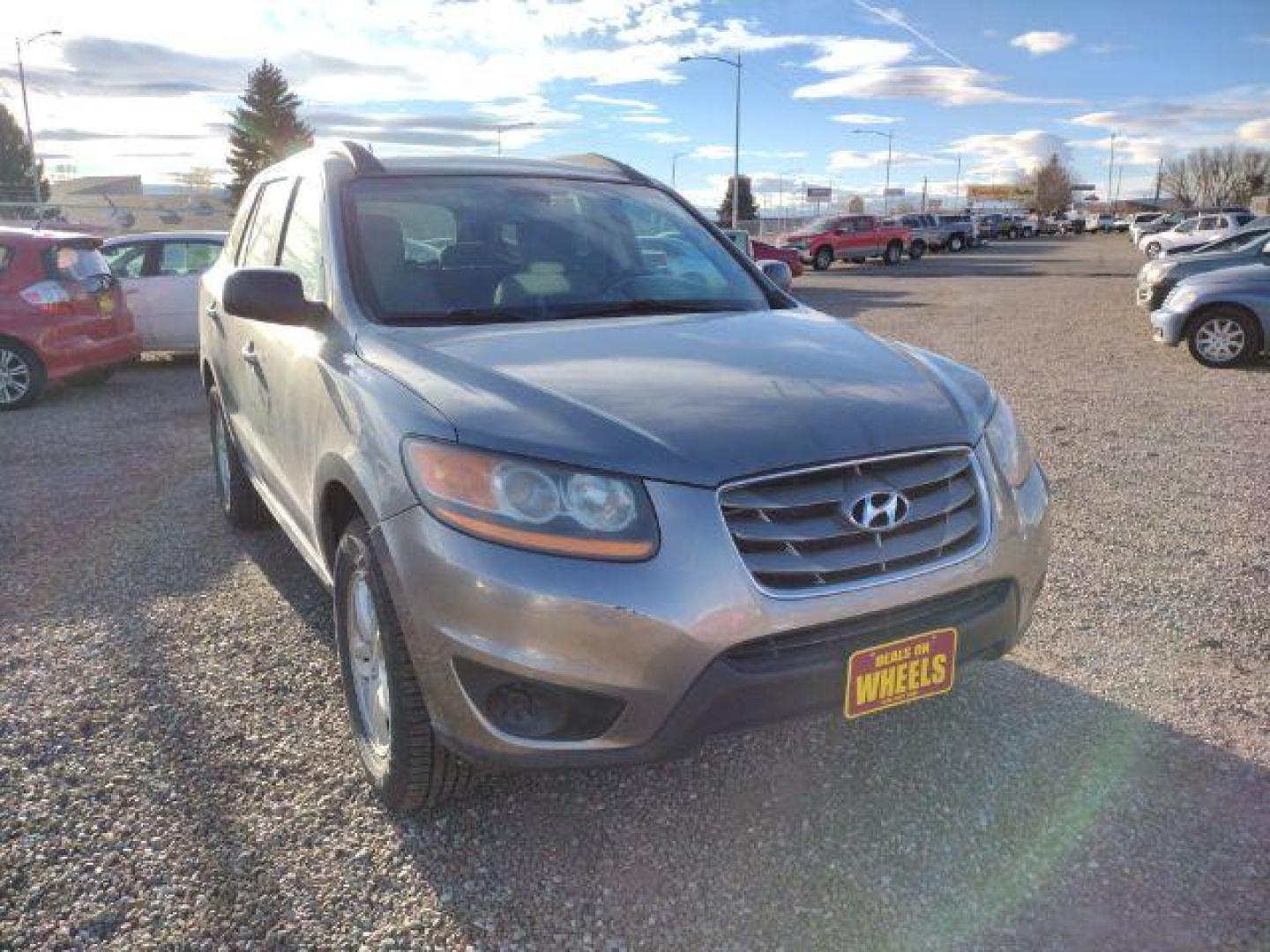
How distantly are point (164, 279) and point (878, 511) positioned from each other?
35.2ft

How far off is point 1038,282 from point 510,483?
2552cm

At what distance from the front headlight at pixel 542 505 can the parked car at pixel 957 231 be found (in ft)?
146

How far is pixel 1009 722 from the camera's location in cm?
331

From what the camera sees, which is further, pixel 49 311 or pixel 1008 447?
pixel 49 311

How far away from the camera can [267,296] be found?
309cm

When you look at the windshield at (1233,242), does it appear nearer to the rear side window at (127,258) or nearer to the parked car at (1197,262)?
the parked car at (1197,262)

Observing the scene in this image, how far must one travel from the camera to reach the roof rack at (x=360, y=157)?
3.67 metres

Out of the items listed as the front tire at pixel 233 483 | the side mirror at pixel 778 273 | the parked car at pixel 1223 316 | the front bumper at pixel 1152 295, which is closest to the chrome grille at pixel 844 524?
the side mirror at pixel 778 273

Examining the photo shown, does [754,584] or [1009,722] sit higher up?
[754,584]

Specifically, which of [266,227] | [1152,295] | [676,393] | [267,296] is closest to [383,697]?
[676,393]

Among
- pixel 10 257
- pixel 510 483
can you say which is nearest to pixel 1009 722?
pixel 510 483

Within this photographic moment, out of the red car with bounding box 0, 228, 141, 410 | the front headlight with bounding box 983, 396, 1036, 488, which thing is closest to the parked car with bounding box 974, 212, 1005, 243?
the red car with bounding box 0, 228, 141, 410

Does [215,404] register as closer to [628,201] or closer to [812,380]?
[628,201]

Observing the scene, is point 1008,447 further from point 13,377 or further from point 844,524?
point 13,377
